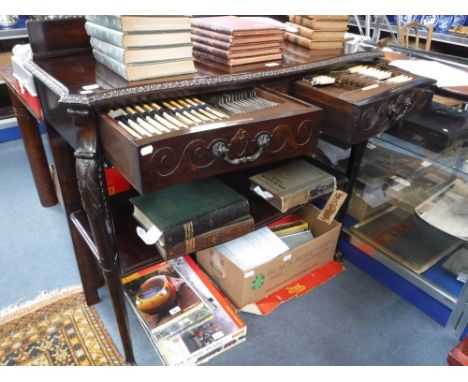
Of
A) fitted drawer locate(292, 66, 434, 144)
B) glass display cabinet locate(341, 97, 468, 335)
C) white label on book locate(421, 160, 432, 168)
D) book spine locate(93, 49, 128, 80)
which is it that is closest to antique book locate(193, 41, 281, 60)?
fitted drawer locate(292, 66, 434, 144)

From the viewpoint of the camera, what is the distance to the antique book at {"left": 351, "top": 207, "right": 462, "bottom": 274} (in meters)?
1.32

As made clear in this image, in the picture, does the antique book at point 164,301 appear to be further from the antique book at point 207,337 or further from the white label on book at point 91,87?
the white label on book at point 91,87

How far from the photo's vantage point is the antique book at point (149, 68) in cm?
76

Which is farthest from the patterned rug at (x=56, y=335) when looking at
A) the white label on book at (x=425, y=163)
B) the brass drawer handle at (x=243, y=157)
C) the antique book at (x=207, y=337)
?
the white label on book at (x=425, y=163)

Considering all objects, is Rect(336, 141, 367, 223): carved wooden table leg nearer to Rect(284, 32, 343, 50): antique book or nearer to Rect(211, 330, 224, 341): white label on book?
Rect(284, 32, 343, 50): antique book

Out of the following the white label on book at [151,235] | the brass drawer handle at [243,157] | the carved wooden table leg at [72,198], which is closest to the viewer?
the brass drawer handle at [243,157]

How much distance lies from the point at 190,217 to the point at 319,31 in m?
0.66

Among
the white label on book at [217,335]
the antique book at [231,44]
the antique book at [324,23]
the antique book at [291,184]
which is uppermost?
the antique book at [324,23]

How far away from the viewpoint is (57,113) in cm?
82

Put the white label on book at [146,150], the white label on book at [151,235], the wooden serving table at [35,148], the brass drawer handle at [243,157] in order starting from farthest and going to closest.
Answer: the wooden serving table at [35,148] → the white label on book at [151,235] → the brass drawer handle at [243,157] → the white label on book at [146,150]

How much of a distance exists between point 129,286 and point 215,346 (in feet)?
1.10

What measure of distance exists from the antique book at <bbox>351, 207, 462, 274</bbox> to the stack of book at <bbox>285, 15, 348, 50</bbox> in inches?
26.3

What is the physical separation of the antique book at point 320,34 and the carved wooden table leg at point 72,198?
74 cm

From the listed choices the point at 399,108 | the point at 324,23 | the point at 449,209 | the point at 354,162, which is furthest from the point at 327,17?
the point at 449,209
